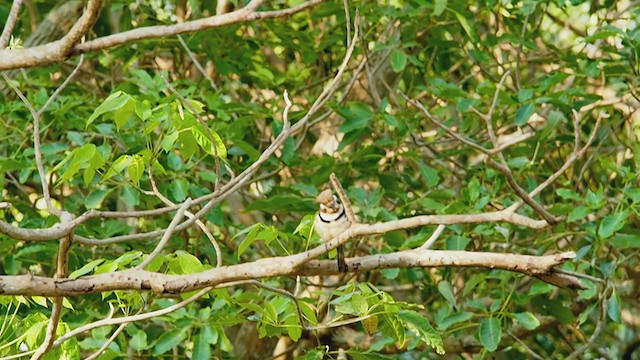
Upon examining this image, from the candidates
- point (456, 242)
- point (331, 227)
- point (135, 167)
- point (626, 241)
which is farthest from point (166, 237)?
point (626, 241)

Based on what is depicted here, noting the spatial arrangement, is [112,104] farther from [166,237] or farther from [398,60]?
[398,60]

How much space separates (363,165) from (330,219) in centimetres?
166

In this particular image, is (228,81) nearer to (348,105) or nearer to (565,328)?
(348,105)

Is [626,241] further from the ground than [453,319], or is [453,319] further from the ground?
[626,241]

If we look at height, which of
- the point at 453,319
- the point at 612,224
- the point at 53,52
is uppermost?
the point at 53,52

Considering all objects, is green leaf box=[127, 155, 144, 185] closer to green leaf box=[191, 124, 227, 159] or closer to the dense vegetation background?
green leaf box=[191, 124, 227, 159]

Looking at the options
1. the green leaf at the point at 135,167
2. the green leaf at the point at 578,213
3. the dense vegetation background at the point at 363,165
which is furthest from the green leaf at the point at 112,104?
the green leaf at the point at 578,213

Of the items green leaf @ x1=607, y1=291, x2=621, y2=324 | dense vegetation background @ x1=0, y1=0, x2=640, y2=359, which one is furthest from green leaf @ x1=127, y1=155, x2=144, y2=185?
green leaf @ x1=607, y1=291, x2=621, y2=324

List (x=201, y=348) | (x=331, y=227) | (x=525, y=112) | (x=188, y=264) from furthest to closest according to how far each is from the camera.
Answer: (x=525, y=112) < (x=201, y=348) < (x=331, y=227) < (x=188, y=264)

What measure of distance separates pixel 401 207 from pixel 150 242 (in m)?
1.01

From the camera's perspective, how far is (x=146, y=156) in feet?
8.98

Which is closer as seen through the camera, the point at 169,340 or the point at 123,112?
the point at 123,112

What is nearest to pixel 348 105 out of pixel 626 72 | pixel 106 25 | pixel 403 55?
pixel 403 55

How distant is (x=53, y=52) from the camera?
2.43 m
